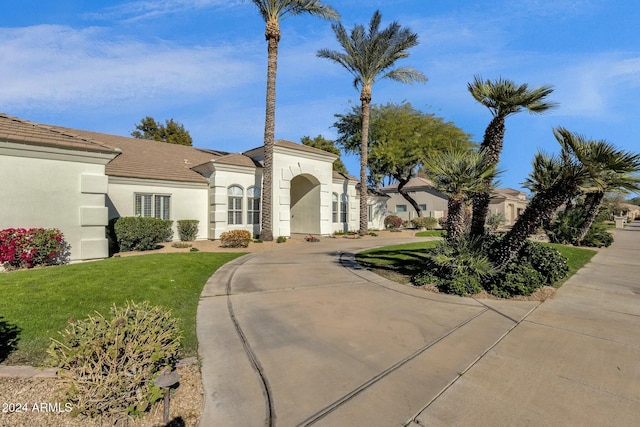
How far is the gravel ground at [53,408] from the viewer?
9.45ft

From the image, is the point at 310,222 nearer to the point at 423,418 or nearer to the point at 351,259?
the point at 351,259

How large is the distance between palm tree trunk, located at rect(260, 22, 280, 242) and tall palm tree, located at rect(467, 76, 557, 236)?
1188 centimetres

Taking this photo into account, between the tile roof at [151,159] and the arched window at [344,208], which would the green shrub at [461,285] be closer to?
the tile roof at [151,159]

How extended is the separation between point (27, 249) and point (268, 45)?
15273 mm

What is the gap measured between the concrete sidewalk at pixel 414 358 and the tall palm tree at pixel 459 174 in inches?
96.9

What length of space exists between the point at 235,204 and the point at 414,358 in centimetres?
1694

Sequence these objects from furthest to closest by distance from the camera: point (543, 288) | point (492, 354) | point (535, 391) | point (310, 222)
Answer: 1. point (310, 222)
2. point (543, 288)
3. point (492, 354)
4. point (535, 391)

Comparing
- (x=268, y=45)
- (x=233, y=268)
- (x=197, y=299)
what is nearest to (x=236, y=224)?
(x=233, y=268)

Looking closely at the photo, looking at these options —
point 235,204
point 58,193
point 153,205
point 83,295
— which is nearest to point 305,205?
point 235,204

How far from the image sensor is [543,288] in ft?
25.2

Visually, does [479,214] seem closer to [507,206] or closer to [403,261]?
[403,261]

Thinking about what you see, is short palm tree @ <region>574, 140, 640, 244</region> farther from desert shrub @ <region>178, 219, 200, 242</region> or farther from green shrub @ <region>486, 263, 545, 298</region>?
desert shrub @ <region>178, 219, 200, 242</region>

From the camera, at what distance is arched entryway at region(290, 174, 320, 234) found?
76.9 feet

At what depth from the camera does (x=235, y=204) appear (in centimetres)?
1956
